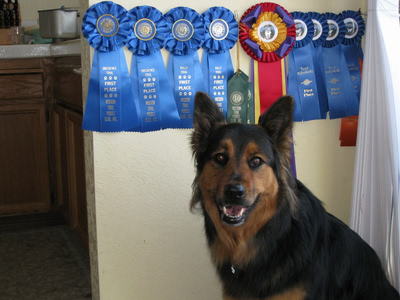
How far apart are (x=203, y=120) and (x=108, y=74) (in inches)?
20.7

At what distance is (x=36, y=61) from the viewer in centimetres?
376

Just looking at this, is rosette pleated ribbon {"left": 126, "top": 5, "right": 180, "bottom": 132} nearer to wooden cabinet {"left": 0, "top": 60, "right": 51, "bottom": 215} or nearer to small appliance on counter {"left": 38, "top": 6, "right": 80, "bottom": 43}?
small appliance on counter {"left": 38, "top": 6, "right": 80, "bottom": 43}

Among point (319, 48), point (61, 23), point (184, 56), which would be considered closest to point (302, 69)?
point (319, 48)

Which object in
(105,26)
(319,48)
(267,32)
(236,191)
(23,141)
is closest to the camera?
(236,191)

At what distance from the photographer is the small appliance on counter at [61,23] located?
11.7 ft

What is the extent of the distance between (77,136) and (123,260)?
101 cm

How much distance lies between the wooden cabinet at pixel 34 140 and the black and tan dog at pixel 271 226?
1.82 metres

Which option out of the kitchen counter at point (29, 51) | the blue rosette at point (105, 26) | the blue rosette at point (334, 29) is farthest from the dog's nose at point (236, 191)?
the kitchen counter at point (29, 51)

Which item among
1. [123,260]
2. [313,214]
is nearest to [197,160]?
[313,214]

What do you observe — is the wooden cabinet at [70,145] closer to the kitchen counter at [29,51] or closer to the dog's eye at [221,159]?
the kitchen counter at [29,51]

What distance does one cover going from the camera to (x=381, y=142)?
7.31 feet

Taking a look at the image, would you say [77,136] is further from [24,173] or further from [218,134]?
[218,134]

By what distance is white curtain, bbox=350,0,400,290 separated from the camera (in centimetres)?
217

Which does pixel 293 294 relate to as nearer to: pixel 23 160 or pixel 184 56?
pixel 184 56
